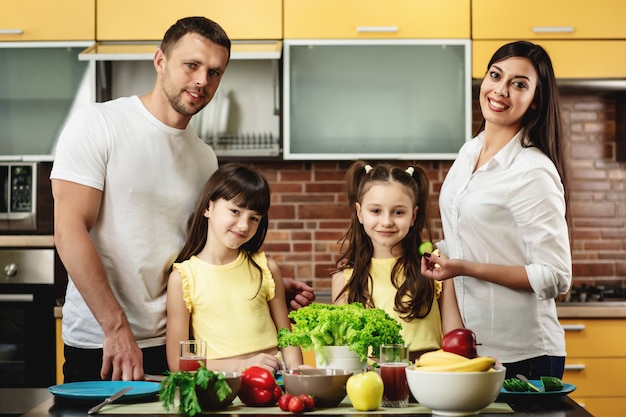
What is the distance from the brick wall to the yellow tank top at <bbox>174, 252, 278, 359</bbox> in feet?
5.70

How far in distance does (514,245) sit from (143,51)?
2.11 m

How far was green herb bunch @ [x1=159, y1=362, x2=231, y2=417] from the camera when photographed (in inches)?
63.4

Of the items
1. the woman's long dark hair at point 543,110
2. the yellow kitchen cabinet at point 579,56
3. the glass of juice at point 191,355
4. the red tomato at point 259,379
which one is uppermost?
the yellow kitchen cabinet at point 579,56

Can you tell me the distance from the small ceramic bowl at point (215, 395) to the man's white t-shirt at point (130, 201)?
0.70 metres

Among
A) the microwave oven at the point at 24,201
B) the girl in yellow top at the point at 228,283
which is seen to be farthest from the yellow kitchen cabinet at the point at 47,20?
the girl in yellow top at the point at 228,283

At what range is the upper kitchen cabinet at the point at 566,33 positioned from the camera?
12.6ft

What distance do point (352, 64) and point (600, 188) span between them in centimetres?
143

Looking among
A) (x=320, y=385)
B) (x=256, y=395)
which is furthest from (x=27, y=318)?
(x=320, y=385)

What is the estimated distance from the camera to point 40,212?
12.6 feet

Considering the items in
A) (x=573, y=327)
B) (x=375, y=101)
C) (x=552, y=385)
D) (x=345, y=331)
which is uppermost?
(x=375, y=101)

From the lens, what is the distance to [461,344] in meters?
1.71

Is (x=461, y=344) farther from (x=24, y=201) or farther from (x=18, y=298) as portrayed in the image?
(x=24, y=201)

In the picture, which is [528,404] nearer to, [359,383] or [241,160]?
[359,383]

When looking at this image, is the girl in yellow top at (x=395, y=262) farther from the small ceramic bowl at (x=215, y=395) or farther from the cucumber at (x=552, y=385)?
the small ceramic bowl at (x=215, y=395)
